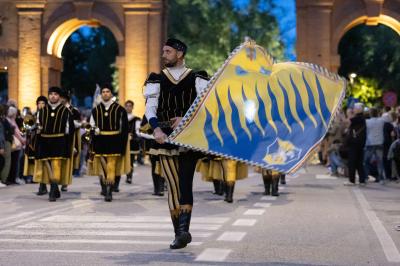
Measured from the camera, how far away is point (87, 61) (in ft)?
263

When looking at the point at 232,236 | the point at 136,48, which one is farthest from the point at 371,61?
the point at 232,236

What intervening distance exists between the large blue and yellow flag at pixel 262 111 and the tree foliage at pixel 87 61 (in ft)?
219

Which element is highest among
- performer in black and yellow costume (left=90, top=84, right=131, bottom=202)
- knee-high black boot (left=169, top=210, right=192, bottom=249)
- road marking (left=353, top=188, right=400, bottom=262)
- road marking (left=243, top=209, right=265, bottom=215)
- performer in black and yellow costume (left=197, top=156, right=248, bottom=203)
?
performer in black and yellow costume (left=90, top=84, right=131, bottom=202)

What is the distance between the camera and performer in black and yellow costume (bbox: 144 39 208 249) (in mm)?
10984

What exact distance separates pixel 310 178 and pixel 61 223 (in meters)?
15.9

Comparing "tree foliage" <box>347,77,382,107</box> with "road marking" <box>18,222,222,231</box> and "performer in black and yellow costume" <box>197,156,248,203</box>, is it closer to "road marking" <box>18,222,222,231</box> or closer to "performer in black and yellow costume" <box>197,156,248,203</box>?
"performer in black and yellow costume" <box>197,156,248,203</box>

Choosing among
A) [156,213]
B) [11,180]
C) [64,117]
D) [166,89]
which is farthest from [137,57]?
[166,89]

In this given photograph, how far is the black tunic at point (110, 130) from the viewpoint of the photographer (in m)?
18.9

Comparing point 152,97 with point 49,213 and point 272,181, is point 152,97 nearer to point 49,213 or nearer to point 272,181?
point 49,213

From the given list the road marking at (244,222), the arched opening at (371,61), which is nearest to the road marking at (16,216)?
the road marking at (244,222)

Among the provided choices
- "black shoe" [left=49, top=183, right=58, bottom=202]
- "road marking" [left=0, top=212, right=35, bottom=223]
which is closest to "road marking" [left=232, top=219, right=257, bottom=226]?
"road marking" [left=0, top=212, right=35, bottom=223]

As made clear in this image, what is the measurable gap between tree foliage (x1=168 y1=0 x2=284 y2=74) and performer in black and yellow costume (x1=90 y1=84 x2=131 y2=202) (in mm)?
41876

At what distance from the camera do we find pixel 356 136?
2494 centimetres

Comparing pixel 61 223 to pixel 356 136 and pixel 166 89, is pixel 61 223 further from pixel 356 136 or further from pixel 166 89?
pixel 356 136
